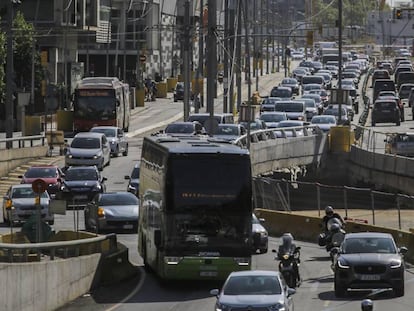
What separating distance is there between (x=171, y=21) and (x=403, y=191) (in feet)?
280

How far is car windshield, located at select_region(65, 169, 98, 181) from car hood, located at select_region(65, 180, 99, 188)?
328 millimetres

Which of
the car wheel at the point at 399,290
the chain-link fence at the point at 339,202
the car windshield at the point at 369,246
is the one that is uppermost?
the car windshield at the point at 369,246

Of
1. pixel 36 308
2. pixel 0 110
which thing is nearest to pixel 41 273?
pixel 36 308

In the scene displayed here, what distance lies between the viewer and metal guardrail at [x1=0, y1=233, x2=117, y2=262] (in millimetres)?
27109

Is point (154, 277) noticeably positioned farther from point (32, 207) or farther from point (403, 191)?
point (403, 191)

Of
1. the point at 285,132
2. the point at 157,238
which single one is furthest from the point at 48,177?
the point at 157,238

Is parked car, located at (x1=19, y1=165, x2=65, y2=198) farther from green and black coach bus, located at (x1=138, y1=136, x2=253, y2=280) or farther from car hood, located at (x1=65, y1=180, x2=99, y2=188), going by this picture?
green and black coach bus, located at (x1=138, y1=136, x2=253, y2=280)

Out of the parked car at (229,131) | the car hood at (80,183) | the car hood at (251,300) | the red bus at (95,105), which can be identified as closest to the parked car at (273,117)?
the red bus at (95,105)

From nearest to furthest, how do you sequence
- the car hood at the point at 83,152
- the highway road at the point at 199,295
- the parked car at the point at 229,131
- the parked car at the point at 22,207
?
the highway road at the point at 199,295
the parked car at the point at 22,207
the parked car at the point at 229,131
the car hood at the point at 83,152

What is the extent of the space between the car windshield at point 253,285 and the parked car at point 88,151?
3551 centimetres

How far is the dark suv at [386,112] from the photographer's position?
84.6 metres

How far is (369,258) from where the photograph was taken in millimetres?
29469

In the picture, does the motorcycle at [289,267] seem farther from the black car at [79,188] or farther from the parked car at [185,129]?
the parked car at [185,129]

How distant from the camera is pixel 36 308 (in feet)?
87.7
